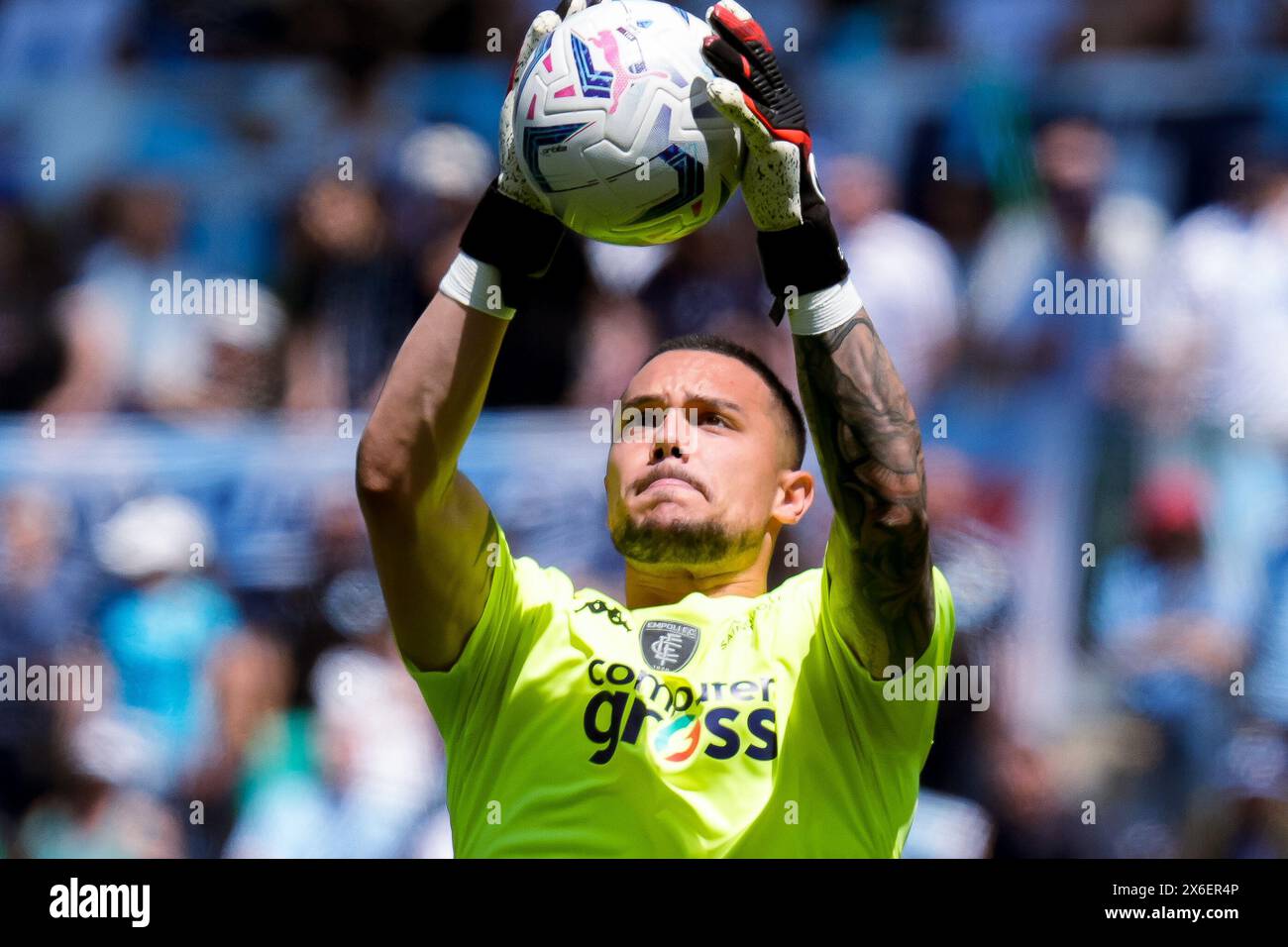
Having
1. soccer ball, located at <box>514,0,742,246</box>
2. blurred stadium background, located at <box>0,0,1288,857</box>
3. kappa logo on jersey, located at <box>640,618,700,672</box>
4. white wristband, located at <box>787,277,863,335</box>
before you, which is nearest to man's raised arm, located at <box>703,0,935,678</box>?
white wristband, located at <box>787,277,863,335</box>

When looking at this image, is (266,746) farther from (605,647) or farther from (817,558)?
(605,647)

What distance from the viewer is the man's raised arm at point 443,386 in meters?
3.44

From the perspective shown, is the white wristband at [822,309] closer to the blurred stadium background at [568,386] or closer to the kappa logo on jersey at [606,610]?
the kappa logo on jersey at [606,610]

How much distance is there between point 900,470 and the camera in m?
3.38

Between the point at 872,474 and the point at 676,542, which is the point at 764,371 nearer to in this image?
the point at 676,542

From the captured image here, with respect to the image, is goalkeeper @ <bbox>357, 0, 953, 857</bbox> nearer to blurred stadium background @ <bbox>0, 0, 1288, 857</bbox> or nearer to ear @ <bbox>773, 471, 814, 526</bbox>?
ear @ <bbox>773, 471, 814, 526</bbox>

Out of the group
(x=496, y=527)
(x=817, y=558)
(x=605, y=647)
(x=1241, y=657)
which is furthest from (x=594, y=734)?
(x=1241, y=657)

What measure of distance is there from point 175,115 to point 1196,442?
4589 millimetres

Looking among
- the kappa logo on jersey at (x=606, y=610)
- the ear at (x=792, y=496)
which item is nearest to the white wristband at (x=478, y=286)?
the kappa logo on jersey at (x=606, y=610)

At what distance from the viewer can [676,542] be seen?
392 cm

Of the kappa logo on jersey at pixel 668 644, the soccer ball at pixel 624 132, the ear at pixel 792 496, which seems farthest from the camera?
the ear at pixel 792 496

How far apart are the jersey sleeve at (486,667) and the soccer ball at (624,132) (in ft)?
2.62

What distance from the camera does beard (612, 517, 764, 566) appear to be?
154 inches

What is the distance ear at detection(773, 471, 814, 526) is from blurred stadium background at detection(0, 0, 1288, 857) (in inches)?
67.7
